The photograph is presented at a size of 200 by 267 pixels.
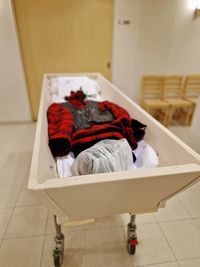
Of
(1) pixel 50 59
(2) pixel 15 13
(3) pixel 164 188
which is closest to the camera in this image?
(3) pixel 164 188

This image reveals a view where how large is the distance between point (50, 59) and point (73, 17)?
709mm

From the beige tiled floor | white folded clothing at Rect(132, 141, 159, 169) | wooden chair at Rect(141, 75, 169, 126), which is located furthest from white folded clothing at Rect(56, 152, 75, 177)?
wooden chair at Rect(141, 75, 169, 126)

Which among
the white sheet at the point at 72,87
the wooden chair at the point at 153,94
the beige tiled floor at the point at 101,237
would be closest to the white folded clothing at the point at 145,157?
the beige tiled floor at the point at 101,237

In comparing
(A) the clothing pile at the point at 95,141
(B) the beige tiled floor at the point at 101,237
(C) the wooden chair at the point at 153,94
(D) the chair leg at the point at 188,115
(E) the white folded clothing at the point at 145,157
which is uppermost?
(A) the clothing pile at the point at 95,141

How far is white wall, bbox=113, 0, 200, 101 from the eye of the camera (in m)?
2.74

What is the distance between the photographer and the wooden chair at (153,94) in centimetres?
302

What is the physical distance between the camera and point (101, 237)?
4.33 ft

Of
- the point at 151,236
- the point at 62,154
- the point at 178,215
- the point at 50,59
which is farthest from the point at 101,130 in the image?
the point at 50,59

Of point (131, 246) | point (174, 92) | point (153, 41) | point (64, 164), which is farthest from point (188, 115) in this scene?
point (64, 164)

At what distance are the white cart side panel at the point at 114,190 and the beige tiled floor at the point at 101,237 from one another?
574mm

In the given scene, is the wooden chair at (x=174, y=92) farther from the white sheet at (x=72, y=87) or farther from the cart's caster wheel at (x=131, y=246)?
the cart's caster wheel at (x=131, y=246)

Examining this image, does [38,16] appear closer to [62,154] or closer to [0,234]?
[62,154]

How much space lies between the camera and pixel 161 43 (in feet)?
9.74

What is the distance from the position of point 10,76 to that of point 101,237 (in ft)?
8.86
